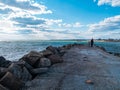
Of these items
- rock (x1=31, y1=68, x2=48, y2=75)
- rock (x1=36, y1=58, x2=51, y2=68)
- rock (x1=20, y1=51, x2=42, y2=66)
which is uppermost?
rock (x1=20, y1=51, x2=42, y2=66)

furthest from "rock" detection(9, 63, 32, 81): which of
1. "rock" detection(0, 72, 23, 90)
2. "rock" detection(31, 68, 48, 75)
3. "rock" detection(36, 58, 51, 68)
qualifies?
"rock" detection(36, 58, 51, 68)

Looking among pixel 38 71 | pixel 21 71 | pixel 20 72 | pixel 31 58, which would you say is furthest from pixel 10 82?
pixel 31 58

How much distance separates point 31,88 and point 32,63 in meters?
3.09

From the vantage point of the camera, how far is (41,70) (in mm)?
8969

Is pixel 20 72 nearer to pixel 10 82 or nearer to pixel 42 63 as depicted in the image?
pixel 10 82

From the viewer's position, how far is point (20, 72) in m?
7.66

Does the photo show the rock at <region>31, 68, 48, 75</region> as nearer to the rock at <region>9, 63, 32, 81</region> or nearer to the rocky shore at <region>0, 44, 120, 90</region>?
the rocky shore at <region>0, 44, 120, 90</region>

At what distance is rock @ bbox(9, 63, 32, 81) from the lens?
7425mm

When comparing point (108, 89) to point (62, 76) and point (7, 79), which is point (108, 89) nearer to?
point (62, 76)

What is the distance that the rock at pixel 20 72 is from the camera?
742cm

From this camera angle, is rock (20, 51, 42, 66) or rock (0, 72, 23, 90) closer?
rock (0, 72, 23, 90)

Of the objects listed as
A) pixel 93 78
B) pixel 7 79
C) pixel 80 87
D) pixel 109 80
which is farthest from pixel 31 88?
pixel 109 80

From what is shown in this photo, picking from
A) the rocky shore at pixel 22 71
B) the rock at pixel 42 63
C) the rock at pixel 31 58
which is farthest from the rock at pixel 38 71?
the rock at pixel 31 58

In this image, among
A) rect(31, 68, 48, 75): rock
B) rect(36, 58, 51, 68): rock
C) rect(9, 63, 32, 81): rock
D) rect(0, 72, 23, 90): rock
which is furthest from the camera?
rect(36, 58, 51, 68): rock
